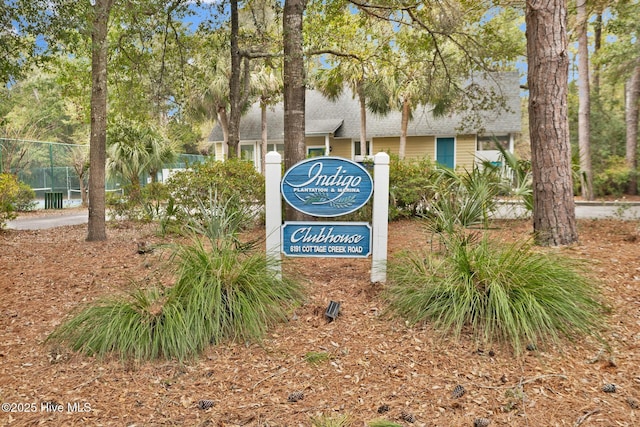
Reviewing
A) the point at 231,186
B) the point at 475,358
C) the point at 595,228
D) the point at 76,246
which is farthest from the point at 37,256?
the point at 595,228

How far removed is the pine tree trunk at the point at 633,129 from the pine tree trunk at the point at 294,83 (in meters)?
15.4

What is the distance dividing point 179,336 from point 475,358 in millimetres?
2119

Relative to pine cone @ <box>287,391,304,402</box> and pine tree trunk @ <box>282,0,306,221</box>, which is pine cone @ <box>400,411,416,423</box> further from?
pine tree trunk @ <box>282,0,306,221</box>

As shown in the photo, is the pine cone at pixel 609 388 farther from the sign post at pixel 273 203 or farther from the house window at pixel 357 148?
the house window at pixel 357 148

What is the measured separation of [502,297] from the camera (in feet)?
10.7

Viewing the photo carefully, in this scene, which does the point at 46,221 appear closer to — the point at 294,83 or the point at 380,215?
the point at 294,83

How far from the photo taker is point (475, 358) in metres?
3.12

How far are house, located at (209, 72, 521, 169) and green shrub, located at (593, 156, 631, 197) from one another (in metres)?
3.72

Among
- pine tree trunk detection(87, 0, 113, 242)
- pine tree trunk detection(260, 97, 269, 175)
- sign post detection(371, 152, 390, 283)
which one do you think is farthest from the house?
sign post detection(371, 152, 390, 283)

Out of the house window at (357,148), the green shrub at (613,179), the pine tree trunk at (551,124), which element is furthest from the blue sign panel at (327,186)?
the house window at (357,148)

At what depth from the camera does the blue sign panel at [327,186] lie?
4316mm

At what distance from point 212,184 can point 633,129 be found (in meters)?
16.7

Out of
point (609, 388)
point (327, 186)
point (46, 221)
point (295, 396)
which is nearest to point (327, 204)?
point (327, 186)

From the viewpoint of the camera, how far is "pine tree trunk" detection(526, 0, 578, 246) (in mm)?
5430
